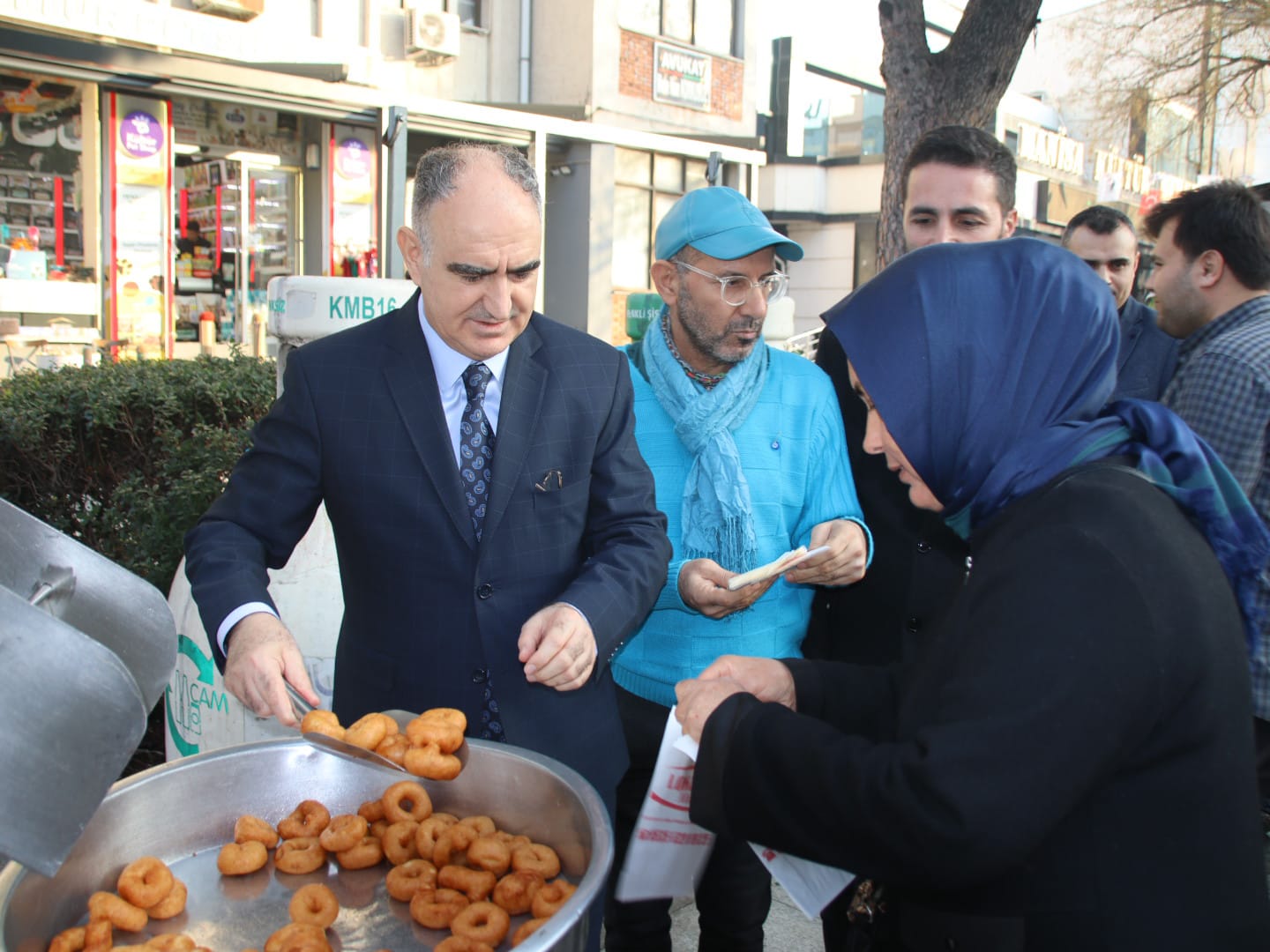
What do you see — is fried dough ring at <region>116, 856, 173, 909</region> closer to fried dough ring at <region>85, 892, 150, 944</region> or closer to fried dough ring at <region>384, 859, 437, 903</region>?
fried dough ring at <region>85, 892, 150, 944</region>

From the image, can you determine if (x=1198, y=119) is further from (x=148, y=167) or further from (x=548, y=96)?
(x=148, y=167)

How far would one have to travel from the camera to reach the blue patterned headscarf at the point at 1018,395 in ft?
4.54

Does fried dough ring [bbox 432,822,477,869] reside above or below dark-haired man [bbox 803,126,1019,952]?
below

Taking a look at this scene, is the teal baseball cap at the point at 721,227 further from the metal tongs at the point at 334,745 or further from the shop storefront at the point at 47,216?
the shop storefront at the point at 47,216

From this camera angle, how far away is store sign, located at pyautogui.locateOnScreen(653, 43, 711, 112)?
1717cm

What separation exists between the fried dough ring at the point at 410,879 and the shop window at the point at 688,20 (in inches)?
661

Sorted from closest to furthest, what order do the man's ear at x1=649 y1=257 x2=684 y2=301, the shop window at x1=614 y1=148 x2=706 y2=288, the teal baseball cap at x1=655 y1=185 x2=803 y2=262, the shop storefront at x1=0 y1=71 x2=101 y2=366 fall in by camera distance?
the teal baseball cap at x1=655 y1=185 x2=803 y2=262
the man's ear at x1=649 y1=257 x2=684 y2=301
the shop storefront at x1=0 y1=71 x2=101 y2=366
the shop window at x1=614 y1=148 x2=706 y2=288

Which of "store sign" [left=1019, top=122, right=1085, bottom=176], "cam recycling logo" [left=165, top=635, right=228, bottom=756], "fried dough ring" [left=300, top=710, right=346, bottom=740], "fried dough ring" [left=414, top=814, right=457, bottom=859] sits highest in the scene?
"store sign" [left=1019, top=122, right=1085, bottom=176]

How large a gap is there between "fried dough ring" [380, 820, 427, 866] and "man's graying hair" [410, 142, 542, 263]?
111 centimetres

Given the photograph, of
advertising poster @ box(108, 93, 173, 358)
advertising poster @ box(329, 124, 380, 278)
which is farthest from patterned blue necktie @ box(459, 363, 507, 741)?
advertising poster @ box(329, 124, 380, 278)

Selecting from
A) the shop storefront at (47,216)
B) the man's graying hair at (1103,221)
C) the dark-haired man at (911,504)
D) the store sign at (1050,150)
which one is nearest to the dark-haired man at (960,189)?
the dark-haired man at (911,504)

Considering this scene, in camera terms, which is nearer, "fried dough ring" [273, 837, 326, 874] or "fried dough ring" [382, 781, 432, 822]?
"fried dough ring" [273, 837, 326, 874]

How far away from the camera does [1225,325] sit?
3564mm

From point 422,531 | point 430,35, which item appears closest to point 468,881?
point 422,531
